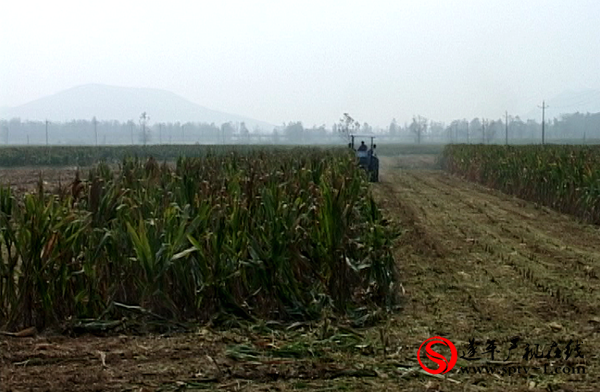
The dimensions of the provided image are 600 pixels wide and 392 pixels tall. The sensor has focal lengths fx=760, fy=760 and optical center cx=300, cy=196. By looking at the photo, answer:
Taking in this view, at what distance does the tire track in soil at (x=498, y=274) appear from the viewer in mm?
6605

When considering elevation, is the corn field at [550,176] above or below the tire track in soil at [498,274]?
above

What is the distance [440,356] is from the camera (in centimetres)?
563

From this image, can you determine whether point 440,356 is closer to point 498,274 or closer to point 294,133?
point 498,274

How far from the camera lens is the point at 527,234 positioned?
13133mm

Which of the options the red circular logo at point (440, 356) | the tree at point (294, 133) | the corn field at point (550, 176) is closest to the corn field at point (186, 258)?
the red circular logo at point (440, 356)

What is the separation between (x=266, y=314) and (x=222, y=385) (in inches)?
70.5

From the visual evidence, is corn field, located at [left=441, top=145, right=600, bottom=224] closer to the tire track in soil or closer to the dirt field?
the tire track in soil

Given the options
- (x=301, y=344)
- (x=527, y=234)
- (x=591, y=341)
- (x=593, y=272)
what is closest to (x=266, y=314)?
(x=301, y=344)

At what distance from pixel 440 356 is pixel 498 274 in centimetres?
387

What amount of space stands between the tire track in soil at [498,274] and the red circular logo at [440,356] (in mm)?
127

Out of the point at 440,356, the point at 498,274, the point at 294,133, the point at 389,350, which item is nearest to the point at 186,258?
the point at 389,350

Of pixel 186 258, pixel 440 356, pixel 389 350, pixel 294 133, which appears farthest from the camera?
pixel 294 133

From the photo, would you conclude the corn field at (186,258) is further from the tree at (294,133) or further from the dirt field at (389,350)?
the tree at (294,133)

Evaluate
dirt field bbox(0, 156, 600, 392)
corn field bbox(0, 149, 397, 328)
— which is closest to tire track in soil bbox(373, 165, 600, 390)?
dirt field bbox(0, 156, 600, 392)
